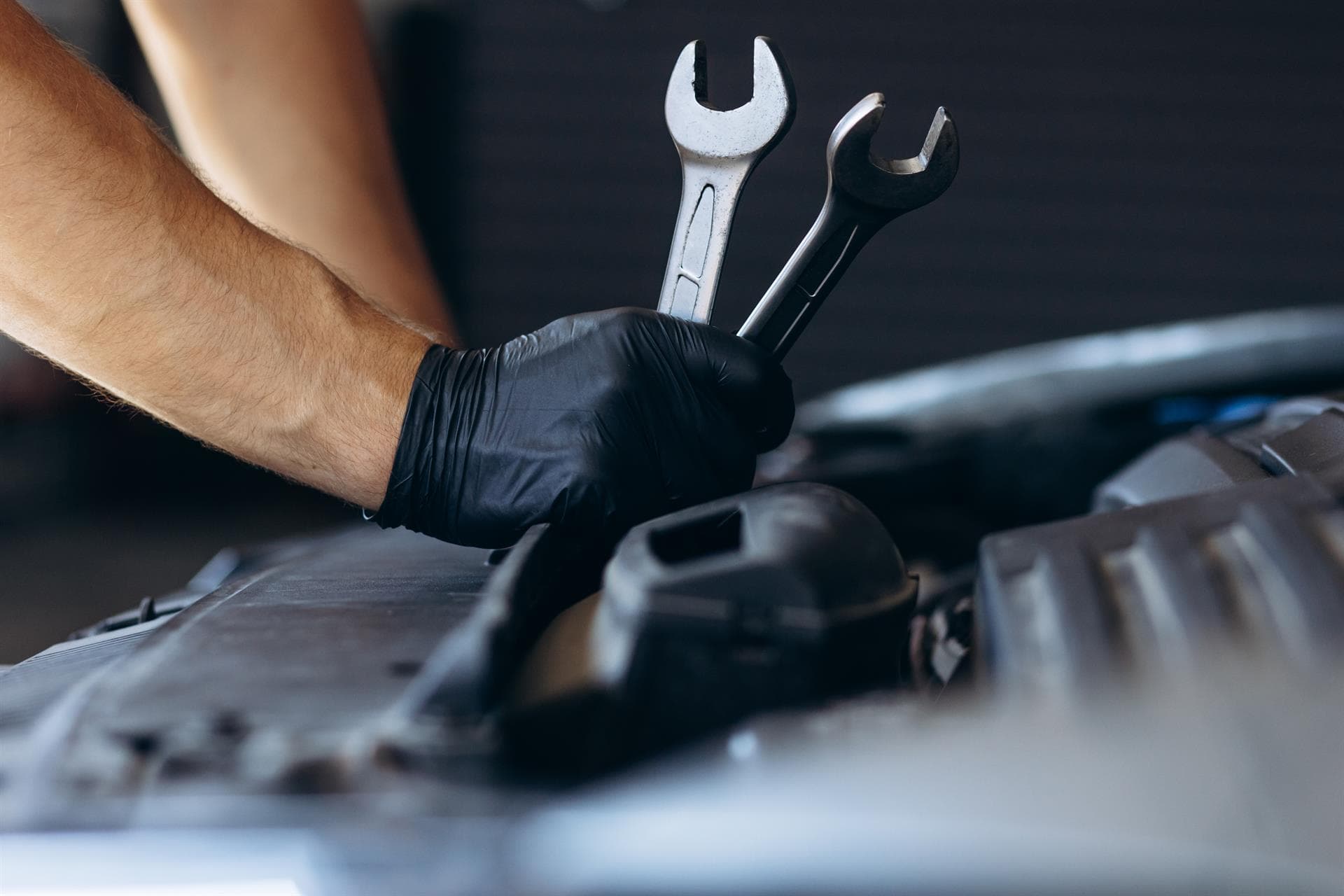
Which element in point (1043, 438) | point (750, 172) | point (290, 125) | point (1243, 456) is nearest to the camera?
point (1243, 456)

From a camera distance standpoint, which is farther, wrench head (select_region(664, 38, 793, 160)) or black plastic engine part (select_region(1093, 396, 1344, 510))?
wrench head (select_region(664, 38, 793, 160))

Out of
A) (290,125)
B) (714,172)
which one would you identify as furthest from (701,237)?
(290,125)

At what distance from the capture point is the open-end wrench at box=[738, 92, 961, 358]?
87 centimetres

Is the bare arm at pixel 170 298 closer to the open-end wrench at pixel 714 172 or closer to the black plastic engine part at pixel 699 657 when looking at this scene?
the open-end wrench at pixel 714 172

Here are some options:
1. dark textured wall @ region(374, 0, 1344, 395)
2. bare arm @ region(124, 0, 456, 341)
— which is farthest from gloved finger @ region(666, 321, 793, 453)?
dark textured wall @ region(374, 0, 1344, 395)

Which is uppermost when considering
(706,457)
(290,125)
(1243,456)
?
(290,125)

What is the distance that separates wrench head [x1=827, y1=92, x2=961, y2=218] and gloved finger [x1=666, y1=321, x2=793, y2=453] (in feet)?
0.47

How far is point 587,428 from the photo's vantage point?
0.87 meters

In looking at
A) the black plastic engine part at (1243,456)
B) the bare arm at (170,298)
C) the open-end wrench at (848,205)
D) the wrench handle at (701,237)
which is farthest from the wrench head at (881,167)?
the bare arm at (170,298)

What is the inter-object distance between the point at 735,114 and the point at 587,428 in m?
0.31

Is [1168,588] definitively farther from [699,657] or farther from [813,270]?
[813,270]

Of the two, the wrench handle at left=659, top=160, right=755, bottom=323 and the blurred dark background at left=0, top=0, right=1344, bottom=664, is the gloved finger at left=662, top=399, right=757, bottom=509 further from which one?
the blurred dark background at left=0, top=0, right=1344, bottom=664

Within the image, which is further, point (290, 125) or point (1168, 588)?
point (290, 125)

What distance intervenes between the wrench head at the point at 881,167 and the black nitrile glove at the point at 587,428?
147 millimetres
